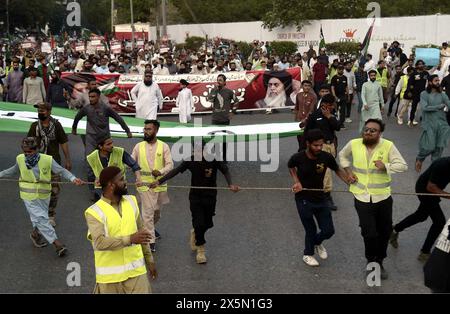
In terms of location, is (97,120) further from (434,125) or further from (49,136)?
(434,125)

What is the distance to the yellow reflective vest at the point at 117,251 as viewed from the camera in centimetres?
437

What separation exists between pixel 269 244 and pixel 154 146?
72.3 inches

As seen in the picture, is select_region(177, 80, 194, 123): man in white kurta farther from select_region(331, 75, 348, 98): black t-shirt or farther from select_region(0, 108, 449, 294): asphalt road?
select_region(331, 75, 348, 98): black t-shirt

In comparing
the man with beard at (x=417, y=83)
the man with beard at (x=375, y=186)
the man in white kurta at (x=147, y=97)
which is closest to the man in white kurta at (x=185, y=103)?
the man in white kurta at (x=147, y=97)

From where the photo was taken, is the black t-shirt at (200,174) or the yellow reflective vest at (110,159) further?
the yellow reflective vest at (110,159)

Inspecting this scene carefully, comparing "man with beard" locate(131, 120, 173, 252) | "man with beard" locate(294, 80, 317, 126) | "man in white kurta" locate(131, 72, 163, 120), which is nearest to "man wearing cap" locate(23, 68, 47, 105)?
"man in white kurta" locate(131, 72, 163, 120)

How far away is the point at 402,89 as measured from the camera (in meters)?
15.3

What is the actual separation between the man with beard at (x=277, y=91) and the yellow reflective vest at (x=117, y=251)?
1358cm

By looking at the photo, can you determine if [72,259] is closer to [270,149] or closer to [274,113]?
[270,149]

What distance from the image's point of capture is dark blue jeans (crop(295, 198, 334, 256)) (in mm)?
6375

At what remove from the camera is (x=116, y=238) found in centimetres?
433

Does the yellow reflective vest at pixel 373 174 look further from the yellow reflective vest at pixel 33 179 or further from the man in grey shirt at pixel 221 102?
the man in grey shirt at pixel 221 102

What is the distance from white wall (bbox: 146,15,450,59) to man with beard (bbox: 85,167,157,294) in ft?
97.2

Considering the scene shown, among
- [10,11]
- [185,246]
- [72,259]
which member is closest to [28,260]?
[72,259]
